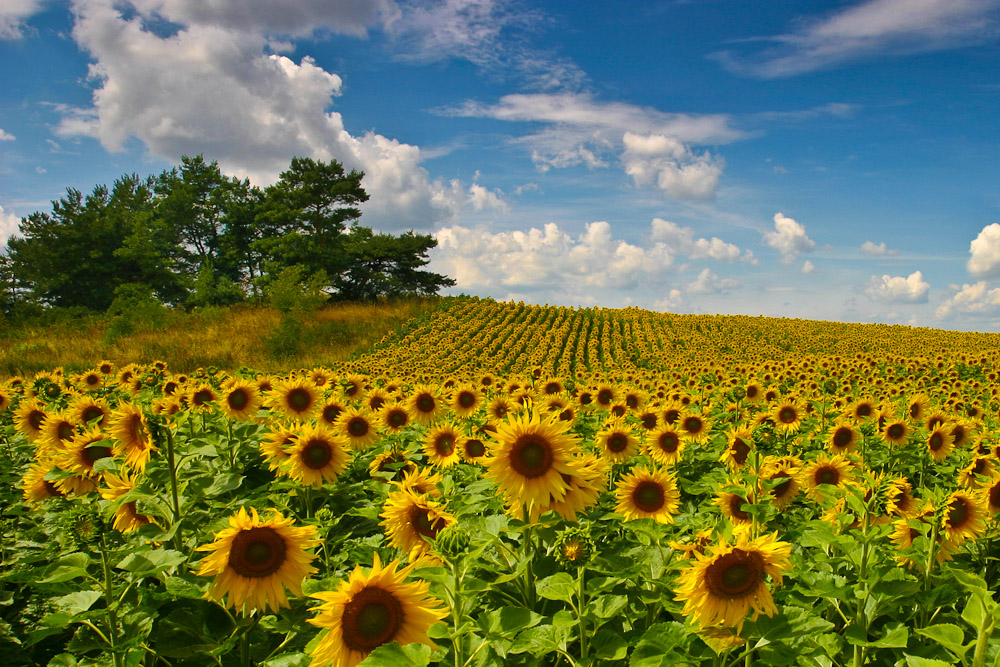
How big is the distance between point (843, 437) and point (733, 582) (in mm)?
4129

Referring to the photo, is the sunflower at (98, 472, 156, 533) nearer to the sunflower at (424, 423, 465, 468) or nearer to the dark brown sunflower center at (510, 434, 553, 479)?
the sunflower at (424, 423, 465, 468)

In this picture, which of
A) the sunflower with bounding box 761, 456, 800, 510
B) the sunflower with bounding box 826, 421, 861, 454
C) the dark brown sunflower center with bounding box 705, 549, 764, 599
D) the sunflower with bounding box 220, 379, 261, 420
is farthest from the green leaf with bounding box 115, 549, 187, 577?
the sunflower with bounding box 826, 421, 861, 454

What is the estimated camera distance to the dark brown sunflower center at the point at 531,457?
2.46m

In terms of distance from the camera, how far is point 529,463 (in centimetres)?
247

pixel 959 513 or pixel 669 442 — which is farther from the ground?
pixel 959 513

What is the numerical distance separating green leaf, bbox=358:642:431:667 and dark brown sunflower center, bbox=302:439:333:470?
1991 mm

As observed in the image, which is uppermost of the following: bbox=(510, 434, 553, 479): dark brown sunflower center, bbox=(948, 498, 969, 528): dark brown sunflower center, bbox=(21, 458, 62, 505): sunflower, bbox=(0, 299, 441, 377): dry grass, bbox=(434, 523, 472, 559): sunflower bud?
bbox=(510, 434, 553, 479): dark brown sunflower center

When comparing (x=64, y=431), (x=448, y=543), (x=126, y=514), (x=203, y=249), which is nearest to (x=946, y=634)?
(x=448, y=543)

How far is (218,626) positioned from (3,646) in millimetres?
1409

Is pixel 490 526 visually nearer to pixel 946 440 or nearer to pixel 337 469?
Answer: pixel 337 469

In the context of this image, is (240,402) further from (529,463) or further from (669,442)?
(669,442)

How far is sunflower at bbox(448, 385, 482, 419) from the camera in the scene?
5.96 meters

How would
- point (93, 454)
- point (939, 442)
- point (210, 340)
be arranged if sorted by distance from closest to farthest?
1. point (93, 454)
2. point (939, 442)
3. point (210, 340)

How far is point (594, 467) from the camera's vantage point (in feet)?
8.95
